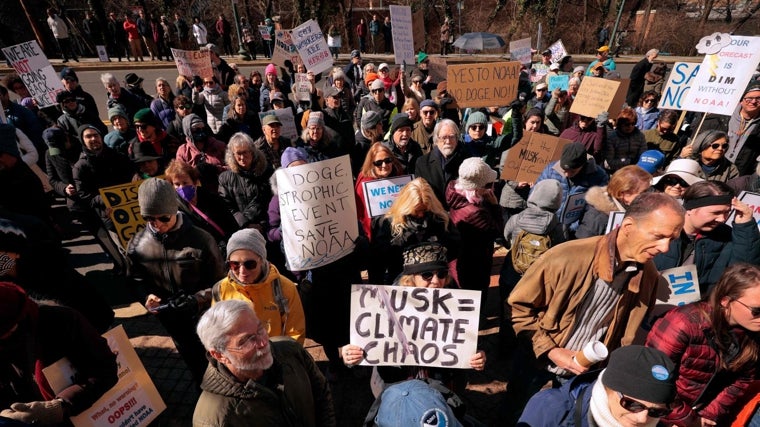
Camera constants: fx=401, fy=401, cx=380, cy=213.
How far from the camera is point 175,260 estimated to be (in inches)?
116

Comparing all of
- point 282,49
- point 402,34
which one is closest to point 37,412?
point 402,34

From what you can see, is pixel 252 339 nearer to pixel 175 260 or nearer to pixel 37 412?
pixel 37 412

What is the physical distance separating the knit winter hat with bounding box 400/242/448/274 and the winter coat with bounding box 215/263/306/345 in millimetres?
844

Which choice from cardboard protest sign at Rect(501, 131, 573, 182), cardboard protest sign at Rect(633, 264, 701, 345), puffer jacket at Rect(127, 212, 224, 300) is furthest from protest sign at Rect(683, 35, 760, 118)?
puffer jacket at Rect(127, 212, 224, 300)

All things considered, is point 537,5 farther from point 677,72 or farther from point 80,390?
point 80,390

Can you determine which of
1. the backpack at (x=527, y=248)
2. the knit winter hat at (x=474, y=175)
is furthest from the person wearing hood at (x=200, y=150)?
the backpack at (x=527, y=248)

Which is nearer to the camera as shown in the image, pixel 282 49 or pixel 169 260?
pixel 169 260

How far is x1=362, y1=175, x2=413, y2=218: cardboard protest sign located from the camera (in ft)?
12.8

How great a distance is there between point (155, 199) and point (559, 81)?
929 centimetres

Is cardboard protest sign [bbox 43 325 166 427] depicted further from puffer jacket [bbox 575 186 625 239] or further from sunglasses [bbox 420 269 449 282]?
puffer jacket [bbox 575 186 625 239]

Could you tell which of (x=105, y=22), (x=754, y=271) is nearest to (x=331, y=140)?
(x=754, y=271)

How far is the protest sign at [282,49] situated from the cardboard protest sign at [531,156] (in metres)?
6.80

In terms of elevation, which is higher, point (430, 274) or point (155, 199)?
point (155, 199)

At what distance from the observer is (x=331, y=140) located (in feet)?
A: 17.4
